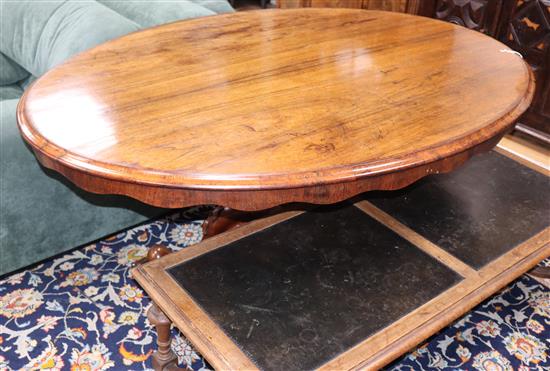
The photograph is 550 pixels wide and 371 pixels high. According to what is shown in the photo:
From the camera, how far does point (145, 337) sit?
1.39 m

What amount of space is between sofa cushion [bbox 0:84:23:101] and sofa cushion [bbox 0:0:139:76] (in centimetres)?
11

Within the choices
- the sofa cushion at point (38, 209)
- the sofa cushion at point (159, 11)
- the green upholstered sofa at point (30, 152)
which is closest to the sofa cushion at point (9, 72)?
the green upholstered sofa at point (30, 152)

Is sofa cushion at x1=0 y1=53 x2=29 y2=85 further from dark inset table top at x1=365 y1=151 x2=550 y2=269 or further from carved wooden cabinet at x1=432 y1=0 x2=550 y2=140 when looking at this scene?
carved wooden cabinet at x1=432 y1=0 x2=550 y2=140

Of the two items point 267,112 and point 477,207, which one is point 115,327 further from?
point 477,207

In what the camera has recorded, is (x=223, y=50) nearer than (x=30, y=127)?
No

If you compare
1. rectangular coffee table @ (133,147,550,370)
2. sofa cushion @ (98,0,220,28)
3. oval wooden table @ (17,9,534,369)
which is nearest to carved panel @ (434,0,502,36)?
oval wooden table @ (17,9,534,369)

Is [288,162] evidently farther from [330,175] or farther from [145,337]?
[145,337]

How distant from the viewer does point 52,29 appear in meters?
1.80

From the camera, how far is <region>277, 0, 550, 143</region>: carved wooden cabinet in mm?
2123

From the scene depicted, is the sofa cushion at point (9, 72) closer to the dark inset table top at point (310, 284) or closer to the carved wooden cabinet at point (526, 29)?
the dark inset table top at point (310, 284)

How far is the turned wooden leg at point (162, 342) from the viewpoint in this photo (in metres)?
1.19

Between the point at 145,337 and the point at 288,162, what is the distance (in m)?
0.71

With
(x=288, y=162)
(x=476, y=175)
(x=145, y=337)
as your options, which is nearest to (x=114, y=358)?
(x=145, y=337)

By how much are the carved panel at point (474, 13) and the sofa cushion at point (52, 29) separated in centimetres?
145
